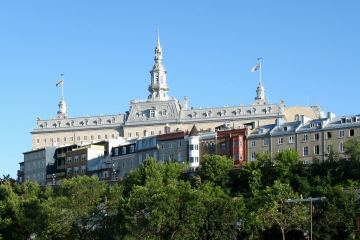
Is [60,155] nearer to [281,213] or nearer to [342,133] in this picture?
[342,133]

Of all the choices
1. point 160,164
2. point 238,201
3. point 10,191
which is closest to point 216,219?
point 238,201

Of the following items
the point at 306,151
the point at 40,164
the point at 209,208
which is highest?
the point at 306,151

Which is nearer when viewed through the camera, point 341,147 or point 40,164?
point 341,147

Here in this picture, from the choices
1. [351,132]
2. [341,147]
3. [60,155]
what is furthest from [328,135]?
[60,155]

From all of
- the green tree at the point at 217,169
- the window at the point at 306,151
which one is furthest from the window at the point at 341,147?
the green tree at the point at 217,169

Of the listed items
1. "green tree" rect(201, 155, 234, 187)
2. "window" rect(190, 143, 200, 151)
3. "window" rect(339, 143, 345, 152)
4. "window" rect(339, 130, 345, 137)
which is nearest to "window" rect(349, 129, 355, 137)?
"window" rect(339, 130, 345, 137)

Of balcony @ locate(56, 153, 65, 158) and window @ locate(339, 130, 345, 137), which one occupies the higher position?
window @ locate(339, 130, 345, 137)

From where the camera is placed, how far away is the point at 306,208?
11631 centimetres

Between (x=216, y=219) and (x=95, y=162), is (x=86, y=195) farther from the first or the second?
(x=95, y=162)

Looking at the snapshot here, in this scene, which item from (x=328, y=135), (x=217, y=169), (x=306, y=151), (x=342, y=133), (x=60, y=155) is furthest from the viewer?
(x=60, y=155)

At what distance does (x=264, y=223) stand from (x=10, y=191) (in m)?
55.0

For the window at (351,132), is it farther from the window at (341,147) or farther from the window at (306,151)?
the window at (306,151)

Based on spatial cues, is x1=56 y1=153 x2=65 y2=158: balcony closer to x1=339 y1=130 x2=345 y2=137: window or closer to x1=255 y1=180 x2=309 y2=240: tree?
x1=339 y1=130 x2=345 y2=137: window

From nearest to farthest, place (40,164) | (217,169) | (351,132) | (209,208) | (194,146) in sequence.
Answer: (209,208)
(217,169)
(351,132)
(194,146)
(40,164)
